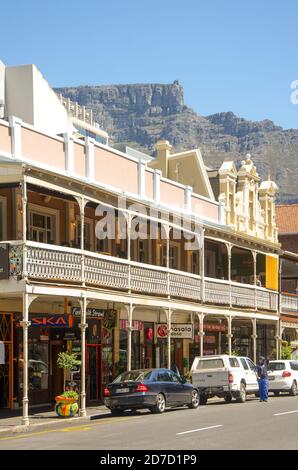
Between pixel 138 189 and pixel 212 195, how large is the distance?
426 inches

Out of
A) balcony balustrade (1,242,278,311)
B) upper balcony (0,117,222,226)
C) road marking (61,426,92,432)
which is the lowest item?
road marking (61,426,92,432)

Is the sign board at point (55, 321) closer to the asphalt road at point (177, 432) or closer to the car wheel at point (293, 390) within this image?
the asphalt road at point (177, 432)

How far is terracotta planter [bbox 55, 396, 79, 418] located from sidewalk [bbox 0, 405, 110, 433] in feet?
→ 0.58

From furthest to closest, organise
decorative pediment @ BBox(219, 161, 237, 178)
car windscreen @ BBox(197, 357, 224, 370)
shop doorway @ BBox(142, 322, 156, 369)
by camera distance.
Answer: decorative pediment @ BBox(219, 161, 237, 178) → shop doorway @ BBox(142, 322, 156, 369) → car windscreen @ BBox(197, 357, 224, 370)

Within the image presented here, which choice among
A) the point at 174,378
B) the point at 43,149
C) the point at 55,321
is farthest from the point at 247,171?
the point at 55,321

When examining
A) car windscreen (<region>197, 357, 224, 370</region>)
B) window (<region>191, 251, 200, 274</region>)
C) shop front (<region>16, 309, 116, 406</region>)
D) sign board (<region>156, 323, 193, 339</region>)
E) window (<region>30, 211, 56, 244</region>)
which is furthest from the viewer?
window (<region>191, 251, 200, 274</region>)

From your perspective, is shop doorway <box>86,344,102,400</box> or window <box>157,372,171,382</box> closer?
window <box>157,372,171,382</box>

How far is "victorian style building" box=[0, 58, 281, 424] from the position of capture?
26.5m

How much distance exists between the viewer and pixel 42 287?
25.8m

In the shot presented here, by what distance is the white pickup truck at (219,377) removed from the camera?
3144 cm

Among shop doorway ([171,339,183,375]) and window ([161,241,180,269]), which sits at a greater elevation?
window ([161,241,180,269])

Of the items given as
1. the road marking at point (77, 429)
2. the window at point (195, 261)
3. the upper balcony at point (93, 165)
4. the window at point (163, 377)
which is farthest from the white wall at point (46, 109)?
the road marking at point (77, 429)

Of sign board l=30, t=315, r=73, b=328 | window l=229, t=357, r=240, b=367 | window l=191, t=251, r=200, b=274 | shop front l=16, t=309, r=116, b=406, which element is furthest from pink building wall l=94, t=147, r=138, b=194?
window l=191, t=251, r=200, b=274

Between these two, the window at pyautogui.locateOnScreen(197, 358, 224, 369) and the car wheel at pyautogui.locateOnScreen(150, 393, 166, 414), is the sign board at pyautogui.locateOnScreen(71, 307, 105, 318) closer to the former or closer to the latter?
the window at pyautogui.locateOnScreen(197, 358, 224, 369)
